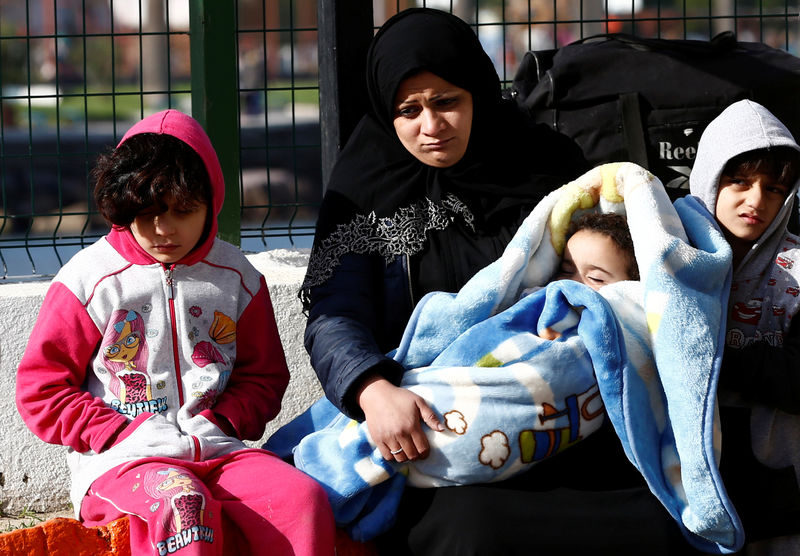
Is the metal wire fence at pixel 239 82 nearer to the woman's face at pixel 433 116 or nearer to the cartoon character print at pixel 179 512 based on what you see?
the woman's face at pixel 433 116

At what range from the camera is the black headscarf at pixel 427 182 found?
2.77 metres

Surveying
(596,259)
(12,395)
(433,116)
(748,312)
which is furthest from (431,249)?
(12,395)

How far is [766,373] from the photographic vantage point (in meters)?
2.51

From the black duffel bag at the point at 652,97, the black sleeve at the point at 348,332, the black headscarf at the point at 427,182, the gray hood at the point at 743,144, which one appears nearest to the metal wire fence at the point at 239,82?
the black duffel bag at the point at 652,97

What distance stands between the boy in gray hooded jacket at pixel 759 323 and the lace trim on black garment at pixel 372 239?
2.35 ft

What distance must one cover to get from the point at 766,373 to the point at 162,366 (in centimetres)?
138

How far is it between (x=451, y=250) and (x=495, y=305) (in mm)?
320

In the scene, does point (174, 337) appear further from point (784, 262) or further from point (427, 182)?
point (784, 262)

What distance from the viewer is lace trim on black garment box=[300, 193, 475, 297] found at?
2775 millimetres

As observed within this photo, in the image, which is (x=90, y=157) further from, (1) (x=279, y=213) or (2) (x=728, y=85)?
(2) (x=728, y=85)

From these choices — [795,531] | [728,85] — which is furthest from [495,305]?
[728,85]

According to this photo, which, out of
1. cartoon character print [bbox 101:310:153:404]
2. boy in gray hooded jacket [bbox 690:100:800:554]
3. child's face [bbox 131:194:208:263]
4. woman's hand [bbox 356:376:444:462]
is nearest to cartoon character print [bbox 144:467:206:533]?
cartoon character print [bbox 101:310:153:404]

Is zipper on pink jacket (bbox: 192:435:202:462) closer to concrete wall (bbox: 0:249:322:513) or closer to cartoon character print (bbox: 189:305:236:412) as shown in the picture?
cartoon character print (bbox: 189:305:236:412)

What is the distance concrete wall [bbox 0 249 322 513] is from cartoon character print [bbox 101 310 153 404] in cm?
110
